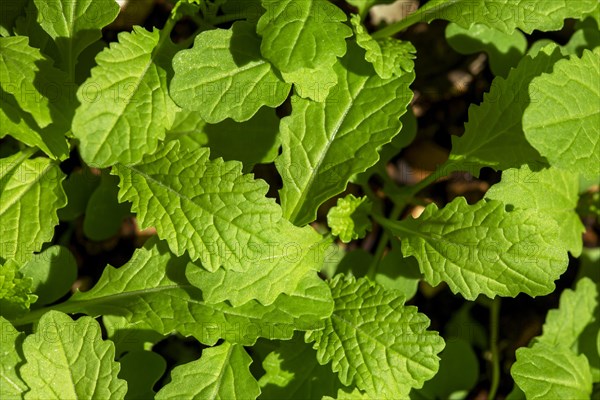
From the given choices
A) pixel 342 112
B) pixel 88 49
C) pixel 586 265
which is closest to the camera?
pixel 342 112

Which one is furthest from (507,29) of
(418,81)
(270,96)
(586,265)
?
(586,265)

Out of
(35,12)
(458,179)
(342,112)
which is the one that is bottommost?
(458,179)

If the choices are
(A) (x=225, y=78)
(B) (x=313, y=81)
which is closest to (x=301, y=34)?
(B) (x=313, y=81)

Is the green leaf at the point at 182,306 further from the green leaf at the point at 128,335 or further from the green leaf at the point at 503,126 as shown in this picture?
the green leaf at the point at 503,126

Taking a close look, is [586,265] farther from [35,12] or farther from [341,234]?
[35,12]

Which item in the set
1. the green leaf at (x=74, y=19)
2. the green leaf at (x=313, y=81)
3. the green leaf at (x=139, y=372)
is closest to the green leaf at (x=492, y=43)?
the green leaf at (x=313, y=81)

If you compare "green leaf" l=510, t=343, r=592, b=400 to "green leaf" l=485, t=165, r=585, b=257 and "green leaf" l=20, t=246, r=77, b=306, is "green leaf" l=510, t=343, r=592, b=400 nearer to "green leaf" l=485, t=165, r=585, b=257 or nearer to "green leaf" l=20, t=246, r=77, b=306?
"green leaf" l=485, t=165, r=585, b=257

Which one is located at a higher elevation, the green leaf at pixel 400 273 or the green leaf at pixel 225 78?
the green leaf at pixel 225 78

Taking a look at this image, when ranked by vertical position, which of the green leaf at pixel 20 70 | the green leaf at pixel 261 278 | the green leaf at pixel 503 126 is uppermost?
the green leaf at pixel 20 70
